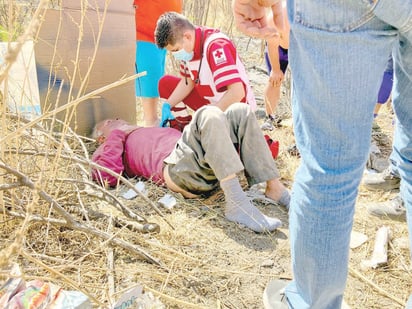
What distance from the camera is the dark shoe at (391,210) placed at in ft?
5.57

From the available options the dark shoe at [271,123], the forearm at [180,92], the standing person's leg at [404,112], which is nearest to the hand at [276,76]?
the dark shoe at [271,123]

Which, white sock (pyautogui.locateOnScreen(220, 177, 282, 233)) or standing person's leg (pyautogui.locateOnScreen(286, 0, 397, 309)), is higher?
standing person's leg (pyautogui.locateOnScreen(286, 0, 397, 309))

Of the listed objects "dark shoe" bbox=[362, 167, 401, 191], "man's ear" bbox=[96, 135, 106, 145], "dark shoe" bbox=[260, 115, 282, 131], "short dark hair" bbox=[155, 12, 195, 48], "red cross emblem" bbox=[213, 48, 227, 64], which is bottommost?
"dark shoe" bbox=[260, 115, 282, 131]

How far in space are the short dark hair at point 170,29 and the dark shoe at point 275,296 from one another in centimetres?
147

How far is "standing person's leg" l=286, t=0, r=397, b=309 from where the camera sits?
719 mm

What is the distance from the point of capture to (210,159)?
5.31 feet

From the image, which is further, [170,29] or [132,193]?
[170,29]

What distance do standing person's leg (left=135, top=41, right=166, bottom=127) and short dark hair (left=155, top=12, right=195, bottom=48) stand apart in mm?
655

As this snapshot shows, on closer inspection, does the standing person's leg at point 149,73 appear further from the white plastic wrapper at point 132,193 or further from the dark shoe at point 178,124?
the white plastic wrapper at point 132,193

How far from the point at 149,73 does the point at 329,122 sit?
7.52 feet

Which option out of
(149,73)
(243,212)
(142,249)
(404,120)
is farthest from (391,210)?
(149,73)

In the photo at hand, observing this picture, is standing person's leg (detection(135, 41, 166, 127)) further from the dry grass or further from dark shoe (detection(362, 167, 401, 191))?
dark shoe (detection(362, 167, 401, 191))

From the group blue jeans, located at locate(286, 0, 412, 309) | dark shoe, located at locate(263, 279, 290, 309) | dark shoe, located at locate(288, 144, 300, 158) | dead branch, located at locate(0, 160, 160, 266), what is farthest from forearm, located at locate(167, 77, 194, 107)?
blue jeans, located at locate(286, 0, 412, 309)

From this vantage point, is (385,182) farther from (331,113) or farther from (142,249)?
(331,113)
